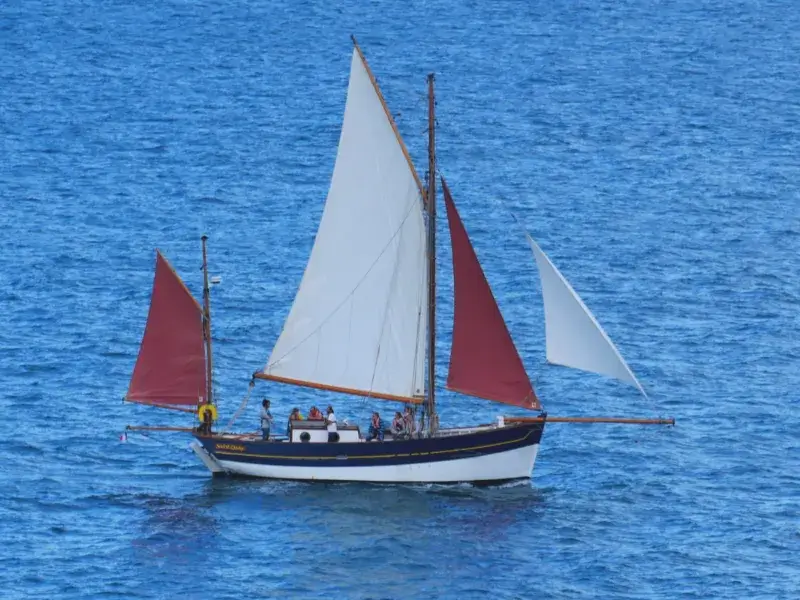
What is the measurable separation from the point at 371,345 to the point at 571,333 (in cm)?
1006

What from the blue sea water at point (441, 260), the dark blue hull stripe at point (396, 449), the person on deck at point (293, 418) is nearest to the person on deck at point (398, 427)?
the dark blue hull stripe at point (396, 449)

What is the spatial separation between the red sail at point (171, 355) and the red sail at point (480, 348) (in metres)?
11.7

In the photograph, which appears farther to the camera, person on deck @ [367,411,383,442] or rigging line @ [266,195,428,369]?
rigging line @ [266,195,428,369]

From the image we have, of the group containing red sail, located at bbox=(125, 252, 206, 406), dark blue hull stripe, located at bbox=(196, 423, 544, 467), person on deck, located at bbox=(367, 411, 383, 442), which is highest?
red sail, located at bbox=(125, 252, 206, 406)

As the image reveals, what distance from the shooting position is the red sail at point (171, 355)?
10781 centimetres

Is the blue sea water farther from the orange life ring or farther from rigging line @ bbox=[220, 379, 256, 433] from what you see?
the orange life ring

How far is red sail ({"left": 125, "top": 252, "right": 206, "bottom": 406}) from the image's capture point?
354ft

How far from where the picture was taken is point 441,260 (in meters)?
142

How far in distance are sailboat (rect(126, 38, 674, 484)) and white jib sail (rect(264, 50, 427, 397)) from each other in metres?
0.05

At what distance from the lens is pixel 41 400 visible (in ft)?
388

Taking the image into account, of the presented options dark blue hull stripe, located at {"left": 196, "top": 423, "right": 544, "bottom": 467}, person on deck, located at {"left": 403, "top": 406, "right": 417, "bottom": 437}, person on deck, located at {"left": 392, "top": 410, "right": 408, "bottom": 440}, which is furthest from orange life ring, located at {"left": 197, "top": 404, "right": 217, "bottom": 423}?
person on deck, located at {"left": 403, "top": 406, "right": 417, "bottom": 437}

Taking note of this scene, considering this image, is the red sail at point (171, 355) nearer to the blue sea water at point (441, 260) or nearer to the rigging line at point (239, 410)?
the rigging line at point (239, 410)

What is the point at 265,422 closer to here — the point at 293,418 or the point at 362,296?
the point at 293,418

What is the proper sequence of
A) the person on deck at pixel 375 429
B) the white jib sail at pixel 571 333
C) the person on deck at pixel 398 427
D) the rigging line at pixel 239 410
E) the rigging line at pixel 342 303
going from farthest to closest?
the rigging line at pixel 342 303
the rigging line at pixel 239 410
the person on deck at pixel 398 427
the person on deck at pixel 375 429
the white jib sail at pixel 571 333
